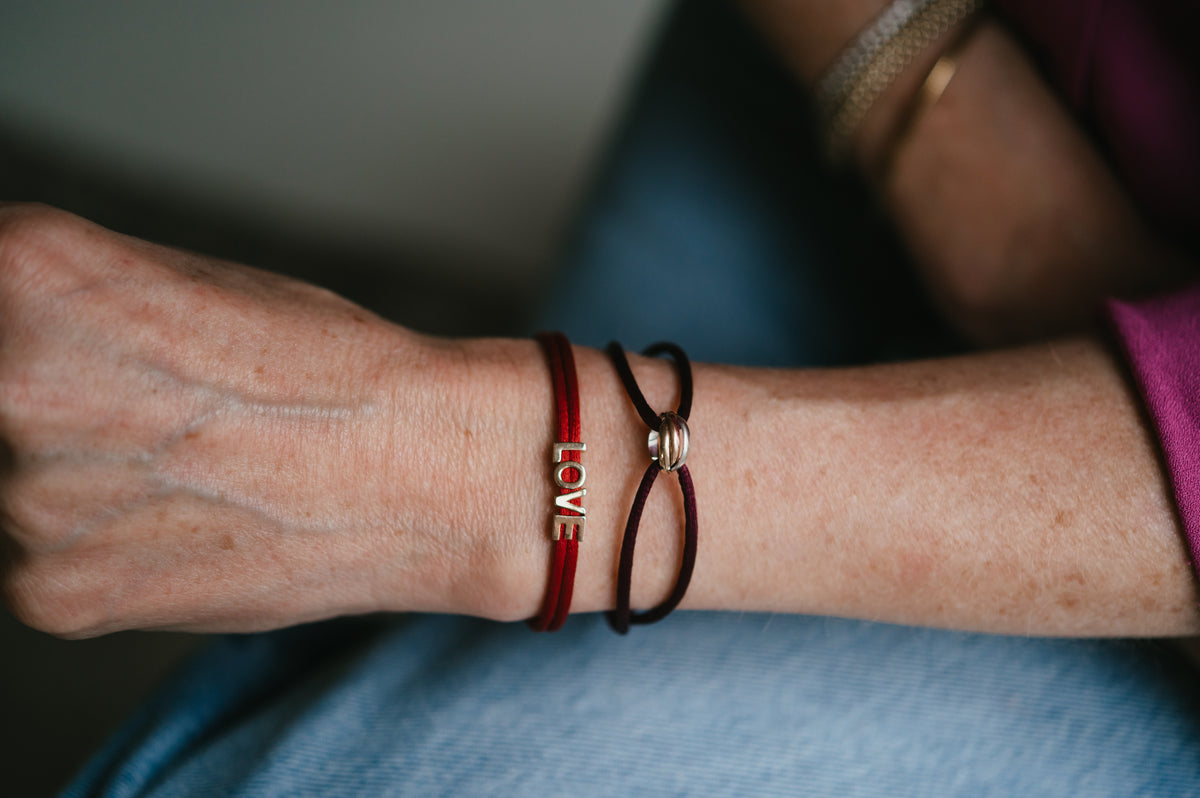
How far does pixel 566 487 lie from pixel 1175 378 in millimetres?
460

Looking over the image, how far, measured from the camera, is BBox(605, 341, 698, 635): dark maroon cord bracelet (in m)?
0.58

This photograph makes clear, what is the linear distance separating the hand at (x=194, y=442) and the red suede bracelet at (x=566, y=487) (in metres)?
0.09

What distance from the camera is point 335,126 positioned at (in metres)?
2.12

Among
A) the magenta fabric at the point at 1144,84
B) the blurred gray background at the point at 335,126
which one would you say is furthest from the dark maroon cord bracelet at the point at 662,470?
the blurred gray background at the point at 335,126

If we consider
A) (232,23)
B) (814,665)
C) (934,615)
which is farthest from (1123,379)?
(232,23)

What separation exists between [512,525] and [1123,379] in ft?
1.64

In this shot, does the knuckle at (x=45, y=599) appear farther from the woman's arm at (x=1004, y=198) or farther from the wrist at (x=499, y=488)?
the woman's arm at (x=1004, y=198)

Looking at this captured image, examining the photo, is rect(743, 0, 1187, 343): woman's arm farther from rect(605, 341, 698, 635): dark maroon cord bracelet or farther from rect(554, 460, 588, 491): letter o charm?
rect(554, 460, 588, 491): letter o charm

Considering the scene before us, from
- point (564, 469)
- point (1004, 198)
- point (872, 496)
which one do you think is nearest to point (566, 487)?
point (564, 469)

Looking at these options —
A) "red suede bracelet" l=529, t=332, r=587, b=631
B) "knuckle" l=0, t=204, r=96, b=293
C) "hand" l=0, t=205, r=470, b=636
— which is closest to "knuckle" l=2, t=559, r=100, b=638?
"hand" l=0, t=205, r=470, b=636

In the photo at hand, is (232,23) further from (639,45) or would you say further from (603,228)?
(603,228)

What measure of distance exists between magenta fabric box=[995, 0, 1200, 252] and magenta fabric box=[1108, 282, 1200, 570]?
0.59ft

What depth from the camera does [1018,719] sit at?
0.68 m

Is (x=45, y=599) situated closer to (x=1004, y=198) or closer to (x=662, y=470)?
(x=662, y=470)
